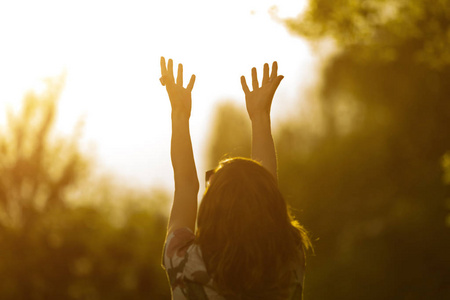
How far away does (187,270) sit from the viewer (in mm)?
2334

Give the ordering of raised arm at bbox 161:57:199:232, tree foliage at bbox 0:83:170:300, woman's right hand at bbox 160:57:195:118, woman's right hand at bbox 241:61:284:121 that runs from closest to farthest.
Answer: raised arm at bbox 161:57:199:232, woman's right hand at bbox 160:57:195:118, woman's right hand at bbox 241:61:284:121, tree foliage at bbox 0:83:170:300

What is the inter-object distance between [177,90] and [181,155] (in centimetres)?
45

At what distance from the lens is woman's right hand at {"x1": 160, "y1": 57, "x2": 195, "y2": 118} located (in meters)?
2.93

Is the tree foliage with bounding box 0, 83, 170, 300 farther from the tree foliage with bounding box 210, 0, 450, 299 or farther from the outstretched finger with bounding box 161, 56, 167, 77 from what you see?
the outstretched finger with bounding box 161, 56, 167, 77

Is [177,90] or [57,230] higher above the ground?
[177,90]

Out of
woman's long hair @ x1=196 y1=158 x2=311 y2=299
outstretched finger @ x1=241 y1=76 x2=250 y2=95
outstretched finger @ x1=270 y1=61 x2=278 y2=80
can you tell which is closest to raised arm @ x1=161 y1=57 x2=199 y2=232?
woman's long hair @ x1=196 y1=158 x2=311 y2=299

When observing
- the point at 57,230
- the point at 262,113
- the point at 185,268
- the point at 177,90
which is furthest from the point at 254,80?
the point at 57,230

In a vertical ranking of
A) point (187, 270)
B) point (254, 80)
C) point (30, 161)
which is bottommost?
point (187, 270)

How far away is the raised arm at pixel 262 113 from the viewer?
3.03 meters

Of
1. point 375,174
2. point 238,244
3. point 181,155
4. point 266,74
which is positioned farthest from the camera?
point 375,174

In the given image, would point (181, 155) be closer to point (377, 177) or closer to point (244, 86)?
point (244, 86)

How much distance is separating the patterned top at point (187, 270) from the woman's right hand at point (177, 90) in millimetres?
734

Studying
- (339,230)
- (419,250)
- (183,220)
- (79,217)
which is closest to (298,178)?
(339,230)

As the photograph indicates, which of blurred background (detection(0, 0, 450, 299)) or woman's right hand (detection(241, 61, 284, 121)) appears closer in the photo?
woman's right hand (detection(241, 61, 284, 121))
